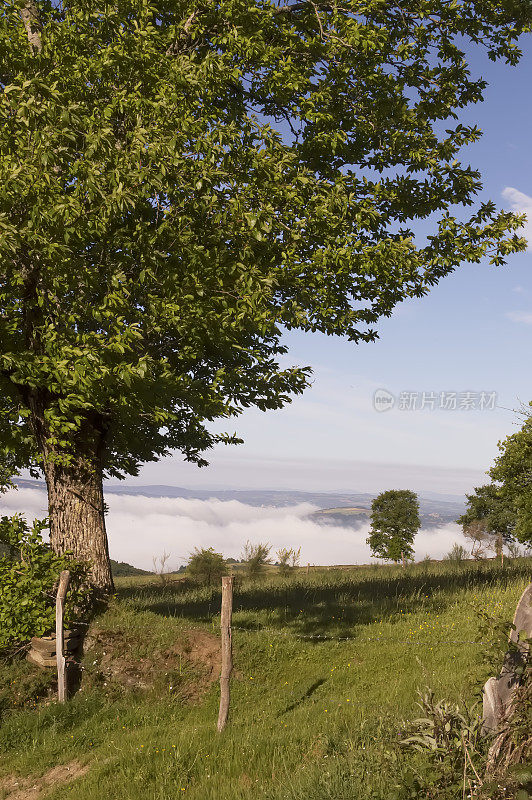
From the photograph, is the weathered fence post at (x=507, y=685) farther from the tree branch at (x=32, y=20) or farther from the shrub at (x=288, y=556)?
the shrub at (x=288, y=556)

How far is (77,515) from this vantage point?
13.2 m

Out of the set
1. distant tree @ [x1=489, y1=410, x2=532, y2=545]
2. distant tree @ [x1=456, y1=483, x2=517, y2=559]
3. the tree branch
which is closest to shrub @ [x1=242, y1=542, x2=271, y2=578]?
distant tree @ [x1=489, y1=410, x2=532, y2=545]

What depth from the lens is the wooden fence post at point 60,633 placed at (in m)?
11.3

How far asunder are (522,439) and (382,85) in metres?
16.8

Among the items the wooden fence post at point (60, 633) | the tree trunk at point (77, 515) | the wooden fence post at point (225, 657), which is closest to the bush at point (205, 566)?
the tree trunk at point (77, 515)

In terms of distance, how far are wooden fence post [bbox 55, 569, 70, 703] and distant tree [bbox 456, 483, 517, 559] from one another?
36.1 m

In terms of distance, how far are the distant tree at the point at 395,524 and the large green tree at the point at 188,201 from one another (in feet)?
131

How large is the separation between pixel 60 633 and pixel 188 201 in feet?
29.7

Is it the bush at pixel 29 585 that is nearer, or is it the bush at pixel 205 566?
the bush at pixel 29 585

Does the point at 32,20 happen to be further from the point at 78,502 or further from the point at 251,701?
the point at 251,701

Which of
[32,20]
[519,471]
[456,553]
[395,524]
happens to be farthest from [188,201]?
[395,524]

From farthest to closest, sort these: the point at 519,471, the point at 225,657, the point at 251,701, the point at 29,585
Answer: the point at 519,471 < the point at 29,585 < the point at 251,701 < the point at 225,657

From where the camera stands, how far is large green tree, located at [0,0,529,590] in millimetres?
9883

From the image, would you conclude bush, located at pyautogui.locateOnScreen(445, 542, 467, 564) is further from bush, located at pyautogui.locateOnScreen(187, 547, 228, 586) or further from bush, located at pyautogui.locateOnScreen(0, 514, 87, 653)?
bush, located at pyautogui.locateOnScreen(0, 514, 87, 653)
